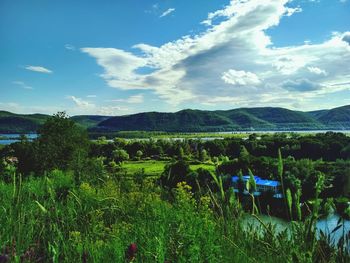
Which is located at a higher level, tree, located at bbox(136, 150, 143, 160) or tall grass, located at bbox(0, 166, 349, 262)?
tall grass, located at bbox(0, 166, 349, 262)

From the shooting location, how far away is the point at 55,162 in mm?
27297

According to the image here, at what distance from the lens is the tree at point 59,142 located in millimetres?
27344

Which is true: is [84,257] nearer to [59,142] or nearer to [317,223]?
[317,223]

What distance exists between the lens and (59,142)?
31047 mm

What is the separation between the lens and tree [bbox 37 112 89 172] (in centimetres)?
2734

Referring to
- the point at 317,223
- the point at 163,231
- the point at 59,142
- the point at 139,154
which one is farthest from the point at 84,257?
the point at 139,154

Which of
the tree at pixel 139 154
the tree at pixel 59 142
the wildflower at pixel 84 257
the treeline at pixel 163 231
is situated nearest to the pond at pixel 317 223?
the treeline at pixel 163 231

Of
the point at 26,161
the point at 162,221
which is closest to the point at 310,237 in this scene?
the point at 162,221

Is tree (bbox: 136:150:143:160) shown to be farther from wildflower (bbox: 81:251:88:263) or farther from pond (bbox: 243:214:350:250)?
wildflower (bbox: 81:251:88:263)

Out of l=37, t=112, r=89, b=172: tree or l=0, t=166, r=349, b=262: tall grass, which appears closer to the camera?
l=0, t=166, r=349, b=262: tall grass

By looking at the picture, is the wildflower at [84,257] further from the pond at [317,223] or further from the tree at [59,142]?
the tree at [59,142]

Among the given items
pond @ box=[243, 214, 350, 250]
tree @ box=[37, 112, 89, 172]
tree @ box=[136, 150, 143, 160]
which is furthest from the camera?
tree @ box=[136, 150, 143, 160]

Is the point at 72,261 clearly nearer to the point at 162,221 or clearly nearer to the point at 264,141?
the point at 162,221

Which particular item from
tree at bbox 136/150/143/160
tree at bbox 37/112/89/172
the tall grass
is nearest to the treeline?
the tall grass
